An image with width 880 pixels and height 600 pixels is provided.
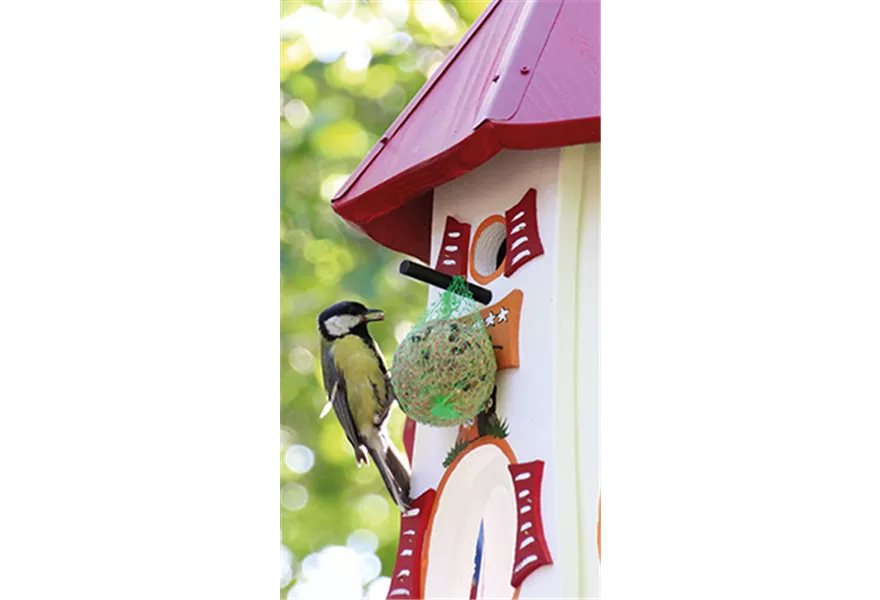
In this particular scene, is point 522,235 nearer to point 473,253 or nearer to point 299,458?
point 473,253

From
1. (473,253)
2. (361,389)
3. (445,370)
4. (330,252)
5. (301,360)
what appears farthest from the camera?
(301,360)

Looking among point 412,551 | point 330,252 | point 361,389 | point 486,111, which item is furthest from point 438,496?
point 330,252

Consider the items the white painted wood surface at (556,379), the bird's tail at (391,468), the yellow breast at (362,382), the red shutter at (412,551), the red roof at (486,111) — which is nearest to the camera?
the white painted wood surface at (556,379)

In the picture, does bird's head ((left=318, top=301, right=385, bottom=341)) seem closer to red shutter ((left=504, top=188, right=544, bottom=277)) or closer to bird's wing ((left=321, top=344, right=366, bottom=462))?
bird's wing ((left=321, top=344, right=366, bottom=462))

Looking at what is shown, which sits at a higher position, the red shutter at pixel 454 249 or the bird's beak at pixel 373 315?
the red shutter at pixel 454 249

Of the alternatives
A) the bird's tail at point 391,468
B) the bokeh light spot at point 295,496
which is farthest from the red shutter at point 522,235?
the bokeh light spot at point 295,496

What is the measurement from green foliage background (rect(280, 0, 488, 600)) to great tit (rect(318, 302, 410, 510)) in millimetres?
2637

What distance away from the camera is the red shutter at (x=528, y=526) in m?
2.45

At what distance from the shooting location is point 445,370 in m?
2.65

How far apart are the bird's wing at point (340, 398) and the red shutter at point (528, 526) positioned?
0.65 metres

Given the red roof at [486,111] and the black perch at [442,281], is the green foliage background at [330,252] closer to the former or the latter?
the red roof at [486,111]

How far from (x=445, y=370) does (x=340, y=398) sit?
0.58 m
